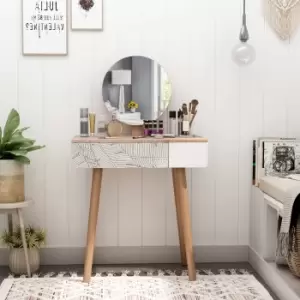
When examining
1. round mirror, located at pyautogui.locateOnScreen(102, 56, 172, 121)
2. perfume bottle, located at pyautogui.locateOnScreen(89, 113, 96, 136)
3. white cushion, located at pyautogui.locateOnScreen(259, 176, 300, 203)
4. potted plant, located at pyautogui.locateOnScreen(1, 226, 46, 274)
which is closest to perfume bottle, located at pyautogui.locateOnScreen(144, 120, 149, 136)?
round mirror, located at pyautogui.locateOnScreen(102, 56, 172, 121)

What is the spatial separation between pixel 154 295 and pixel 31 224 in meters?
1.09

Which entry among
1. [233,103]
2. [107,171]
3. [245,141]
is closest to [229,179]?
[245,141]

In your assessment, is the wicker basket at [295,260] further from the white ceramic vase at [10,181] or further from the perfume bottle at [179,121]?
the white ceramic vase at [10,181]

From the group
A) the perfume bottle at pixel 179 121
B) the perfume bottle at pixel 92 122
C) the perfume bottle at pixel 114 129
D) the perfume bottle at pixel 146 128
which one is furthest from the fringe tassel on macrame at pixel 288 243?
the perfume bottle at pixel 92 122

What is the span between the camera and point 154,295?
311 centimetres

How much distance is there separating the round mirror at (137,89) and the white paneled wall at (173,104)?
0.27 ft

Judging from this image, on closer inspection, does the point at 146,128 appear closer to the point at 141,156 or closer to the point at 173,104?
the point at 173,104

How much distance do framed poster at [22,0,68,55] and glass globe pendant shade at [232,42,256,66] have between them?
44.0 inches

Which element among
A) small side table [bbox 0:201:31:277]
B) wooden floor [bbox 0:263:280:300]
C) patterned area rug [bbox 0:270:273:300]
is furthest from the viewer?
wooden floor [bbox 0:263:280:300]

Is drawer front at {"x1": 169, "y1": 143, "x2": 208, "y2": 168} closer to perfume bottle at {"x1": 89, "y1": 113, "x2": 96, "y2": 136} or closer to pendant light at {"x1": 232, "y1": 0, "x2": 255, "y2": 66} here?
perfume bottle at {"x1": 89, "y1": 113, "x2": 96, "y2": 136}

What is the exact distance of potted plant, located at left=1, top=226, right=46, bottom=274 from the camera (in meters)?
3.50

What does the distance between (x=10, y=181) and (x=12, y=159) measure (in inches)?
5.3

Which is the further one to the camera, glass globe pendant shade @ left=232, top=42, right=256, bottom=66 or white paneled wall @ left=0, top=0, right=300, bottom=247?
white paneled wall @ left=0, top=0, right=300, bottom=247

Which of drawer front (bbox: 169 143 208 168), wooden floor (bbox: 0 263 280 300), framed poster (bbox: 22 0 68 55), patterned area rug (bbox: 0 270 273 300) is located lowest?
patterned area rug (bbox: 0 270 273 300)
